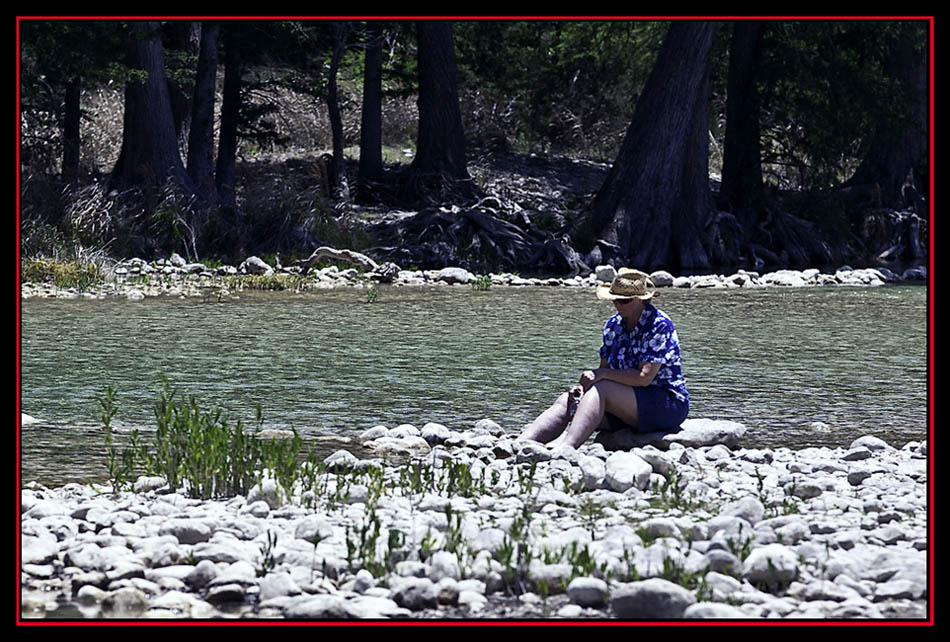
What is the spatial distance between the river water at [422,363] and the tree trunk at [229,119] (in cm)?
894

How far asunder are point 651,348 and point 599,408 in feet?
1.53

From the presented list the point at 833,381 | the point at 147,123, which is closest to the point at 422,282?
the point at 147,123

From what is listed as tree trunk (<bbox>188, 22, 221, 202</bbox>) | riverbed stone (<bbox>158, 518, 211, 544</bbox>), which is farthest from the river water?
tree trunk (<bbox>188, 22, 221, 202</bbox>)

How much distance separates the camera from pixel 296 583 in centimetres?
496

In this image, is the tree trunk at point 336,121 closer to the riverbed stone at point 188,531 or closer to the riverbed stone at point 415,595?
the riverbed stone at point 188,531

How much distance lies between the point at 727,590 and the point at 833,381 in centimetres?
683

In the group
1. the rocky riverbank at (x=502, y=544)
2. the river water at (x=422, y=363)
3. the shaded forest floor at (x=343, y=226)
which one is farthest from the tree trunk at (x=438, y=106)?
the rocky riverbank at (x=502, y=544)

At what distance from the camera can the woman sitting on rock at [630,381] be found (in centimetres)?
801

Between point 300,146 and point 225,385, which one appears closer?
point 225,385

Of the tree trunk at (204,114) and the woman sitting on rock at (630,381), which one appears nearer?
the woman sitting on rock at (630,381)

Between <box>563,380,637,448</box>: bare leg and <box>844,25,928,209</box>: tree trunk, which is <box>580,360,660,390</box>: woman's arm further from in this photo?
<box>844,25,928,209</box>: tree trunk

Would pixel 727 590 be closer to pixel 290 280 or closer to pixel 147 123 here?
pixel 290 280

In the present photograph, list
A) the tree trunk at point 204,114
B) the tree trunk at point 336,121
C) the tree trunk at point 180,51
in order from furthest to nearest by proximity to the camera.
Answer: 1. the tree trunk at point 180,51
2. the tree trunk at point 336,121
3. the tree trunk at point 204,114
